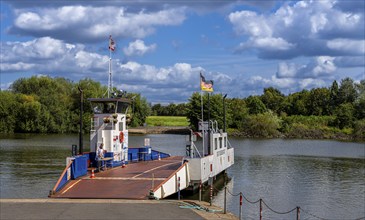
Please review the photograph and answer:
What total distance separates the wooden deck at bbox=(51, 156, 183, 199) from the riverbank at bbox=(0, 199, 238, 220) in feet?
3.41

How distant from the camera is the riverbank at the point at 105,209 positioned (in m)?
16.4

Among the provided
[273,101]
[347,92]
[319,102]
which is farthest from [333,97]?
[273,101]

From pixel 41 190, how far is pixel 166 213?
604 inches

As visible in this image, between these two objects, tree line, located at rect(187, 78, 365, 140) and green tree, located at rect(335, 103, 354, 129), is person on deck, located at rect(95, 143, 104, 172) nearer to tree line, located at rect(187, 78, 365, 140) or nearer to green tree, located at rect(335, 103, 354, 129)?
tree line, located at rect(187, 78, 365, 140)

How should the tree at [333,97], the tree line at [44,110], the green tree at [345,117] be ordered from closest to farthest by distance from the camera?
the tree line at [44,110] → the green tree at [345,117] → the tree at [333,97]

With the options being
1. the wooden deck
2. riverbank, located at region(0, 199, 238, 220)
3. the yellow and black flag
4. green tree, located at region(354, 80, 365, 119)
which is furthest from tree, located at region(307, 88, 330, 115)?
riverbank, located at region(0, 199, 238, 220)

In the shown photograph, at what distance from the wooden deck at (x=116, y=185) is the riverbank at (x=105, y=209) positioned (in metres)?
1.04

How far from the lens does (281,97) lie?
484ft

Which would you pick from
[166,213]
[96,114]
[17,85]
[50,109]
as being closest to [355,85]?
[50,109]

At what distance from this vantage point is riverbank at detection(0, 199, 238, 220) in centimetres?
1642

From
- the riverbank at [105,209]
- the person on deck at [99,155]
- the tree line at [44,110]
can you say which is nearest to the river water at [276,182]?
the person on deck at [99,155]

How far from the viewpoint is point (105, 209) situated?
17578mm

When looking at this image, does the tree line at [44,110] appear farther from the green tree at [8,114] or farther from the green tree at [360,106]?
the green tree at [360,106]

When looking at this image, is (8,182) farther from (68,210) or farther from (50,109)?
(50,109)
